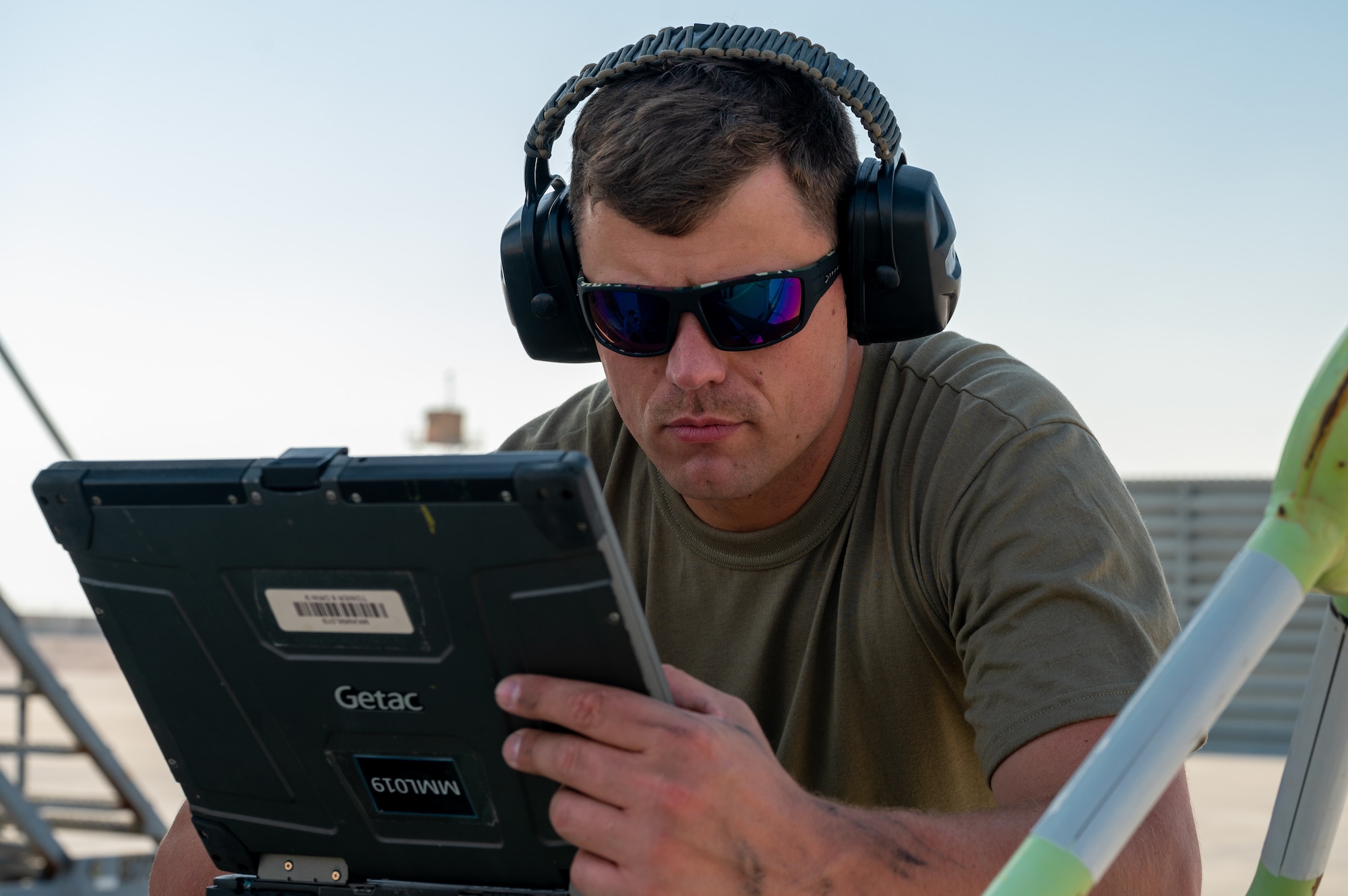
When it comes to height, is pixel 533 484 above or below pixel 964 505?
above

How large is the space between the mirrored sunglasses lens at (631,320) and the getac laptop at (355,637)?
2.29 feet

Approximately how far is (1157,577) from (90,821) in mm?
4568

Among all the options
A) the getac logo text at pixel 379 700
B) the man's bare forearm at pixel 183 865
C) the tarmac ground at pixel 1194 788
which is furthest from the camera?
the tarmac ground at pixel 1194 788

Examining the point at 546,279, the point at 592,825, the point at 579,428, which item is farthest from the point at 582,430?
the point at 592,825

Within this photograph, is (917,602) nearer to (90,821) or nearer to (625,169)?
(625,169)

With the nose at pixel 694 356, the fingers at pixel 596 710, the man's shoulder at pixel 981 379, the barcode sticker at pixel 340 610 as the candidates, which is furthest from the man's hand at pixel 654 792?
the man's shoulder at pixel 981 379

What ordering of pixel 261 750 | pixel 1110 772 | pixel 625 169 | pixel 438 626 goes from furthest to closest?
pixel 625 169 < pixel 261 750 < pixel 438 626 < pixel 1110 772

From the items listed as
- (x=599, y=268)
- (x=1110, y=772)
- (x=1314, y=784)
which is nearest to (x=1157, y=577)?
(x=1314, y=784)

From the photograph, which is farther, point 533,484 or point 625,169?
point 625,169

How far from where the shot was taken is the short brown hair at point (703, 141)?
5.30ft

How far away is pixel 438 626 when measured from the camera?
1.00m

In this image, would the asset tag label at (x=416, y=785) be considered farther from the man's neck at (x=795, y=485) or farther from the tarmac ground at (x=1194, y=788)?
the tarmac ground at (x=1194, y=788)

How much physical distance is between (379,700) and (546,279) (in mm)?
962

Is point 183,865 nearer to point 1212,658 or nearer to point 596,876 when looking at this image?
point 596,876
